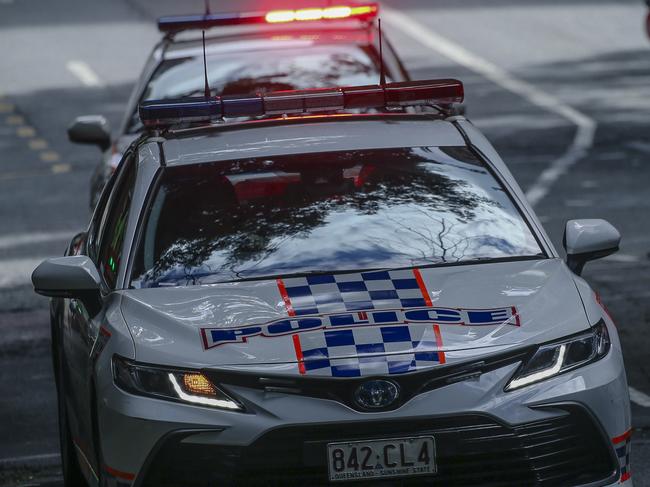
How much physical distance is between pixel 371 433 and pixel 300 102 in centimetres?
191

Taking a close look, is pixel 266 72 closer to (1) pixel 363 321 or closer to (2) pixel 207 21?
(2) pixel 207 21

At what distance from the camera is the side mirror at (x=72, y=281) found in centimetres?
592

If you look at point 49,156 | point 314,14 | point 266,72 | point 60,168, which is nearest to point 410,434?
point 314,14

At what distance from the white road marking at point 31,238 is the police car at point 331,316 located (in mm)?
6562

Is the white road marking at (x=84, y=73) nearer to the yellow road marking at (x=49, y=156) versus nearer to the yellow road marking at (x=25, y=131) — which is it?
the yellow road marking at (x=25, y=131)

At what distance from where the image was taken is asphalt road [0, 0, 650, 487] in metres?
9.50

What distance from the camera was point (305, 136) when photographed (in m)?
6.70

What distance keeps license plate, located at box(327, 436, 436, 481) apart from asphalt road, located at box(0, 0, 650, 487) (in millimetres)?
2032

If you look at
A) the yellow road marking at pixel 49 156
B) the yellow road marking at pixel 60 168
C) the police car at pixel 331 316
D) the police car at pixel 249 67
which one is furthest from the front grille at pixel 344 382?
the yellow road marking at pixel 49 156

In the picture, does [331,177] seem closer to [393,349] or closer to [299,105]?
[299,105]

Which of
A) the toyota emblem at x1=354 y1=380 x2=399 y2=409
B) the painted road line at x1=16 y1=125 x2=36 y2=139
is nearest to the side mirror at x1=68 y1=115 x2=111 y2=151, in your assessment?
the toyota emblem at x1=354 y1=380 x2=399 y2=409

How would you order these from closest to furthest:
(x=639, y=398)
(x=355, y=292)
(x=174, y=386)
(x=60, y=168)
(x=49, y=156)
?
(x=174, y=386) < (x=355, y=292) < (x=639, y=398) < (x=60, y=168) < (x=49, y=156)

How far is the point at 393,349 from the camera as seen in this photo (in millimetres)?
5262

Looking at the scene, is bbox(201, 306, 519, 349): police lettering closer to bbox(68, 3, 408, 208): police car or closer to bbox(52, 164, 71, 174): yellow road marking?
bbox(68, 3, 408, 208): police car
